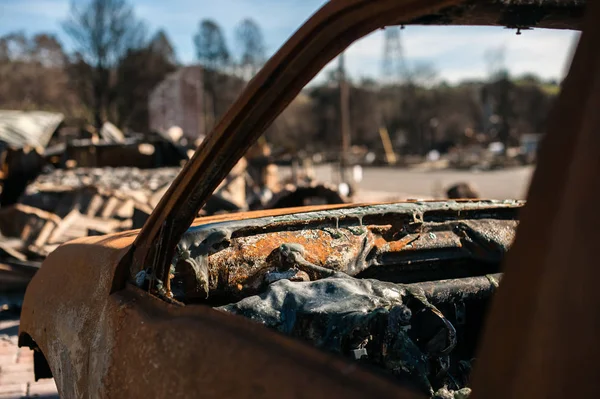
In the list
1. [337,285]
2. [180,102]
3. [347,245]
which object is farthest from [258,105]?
[180,102]

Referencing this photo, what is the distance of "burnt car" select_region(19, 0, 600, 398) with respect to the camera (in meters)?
0.79

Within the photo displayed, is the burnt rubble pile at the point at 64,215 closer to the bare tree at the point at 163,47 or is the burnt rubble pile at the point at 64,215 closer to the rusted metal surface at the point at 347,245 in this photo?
the rusted metal surface at the point at 347,245

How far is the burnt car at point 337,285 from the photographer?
2.60ft

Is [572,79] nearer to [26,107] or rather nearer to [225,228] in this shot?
[225,228]

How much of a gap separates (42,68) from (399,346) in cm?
5811

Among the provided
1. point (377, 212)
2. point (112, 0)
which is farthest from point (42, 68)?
→ point (377, 212)

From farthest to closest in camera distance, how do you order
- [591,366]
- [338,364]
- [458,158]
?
1. [458,158]
2. [338,364]
3. [591,366]

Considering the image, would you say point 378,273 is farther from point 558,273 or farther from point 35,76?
point 35,76

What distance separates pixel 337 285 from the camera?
1934mm

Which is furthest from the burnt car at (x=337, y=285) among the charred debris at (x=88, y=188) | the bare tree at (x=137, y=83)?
the bare tree at (x=137, y=83)

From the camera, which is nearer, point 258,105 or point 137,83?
point 258,105

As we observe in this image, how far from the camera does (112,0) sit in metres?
39.4

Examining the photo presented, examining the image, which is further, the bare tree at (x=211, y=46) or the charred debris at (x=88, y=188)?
the bare tree at (x=211, y=46)

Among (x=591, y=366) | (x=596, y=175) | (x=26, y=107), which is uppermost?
(x=596, y=175)
